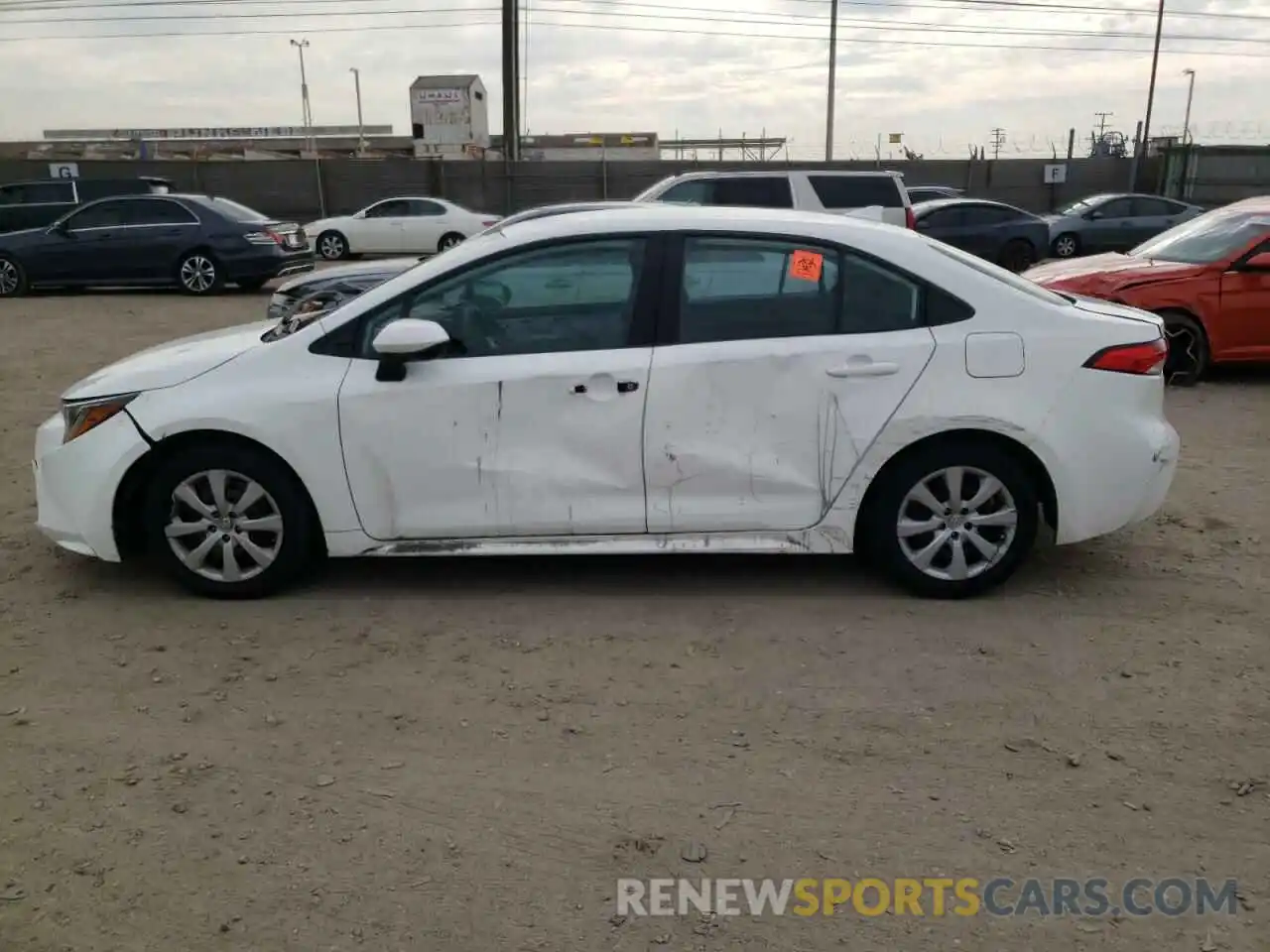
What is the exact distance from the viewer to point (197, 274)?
15727 mm

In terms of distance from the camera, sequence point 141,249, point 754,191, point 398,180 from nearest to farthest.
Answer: point 754,191 < point 141,249 < point 398,180

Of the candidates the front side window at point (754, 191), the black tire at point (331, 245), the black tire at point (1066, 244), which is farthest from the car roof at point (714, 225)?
the black tire at point (331, 245)

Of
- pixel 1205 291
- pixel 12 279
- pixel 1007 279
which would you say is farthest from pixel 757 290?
A: pixel 12 279

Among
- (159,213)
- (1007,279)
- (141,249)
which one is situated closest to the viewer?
(1007,279)

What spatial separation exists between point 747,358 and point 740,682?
4.18 ft

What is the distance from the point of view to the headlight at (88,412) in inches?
171

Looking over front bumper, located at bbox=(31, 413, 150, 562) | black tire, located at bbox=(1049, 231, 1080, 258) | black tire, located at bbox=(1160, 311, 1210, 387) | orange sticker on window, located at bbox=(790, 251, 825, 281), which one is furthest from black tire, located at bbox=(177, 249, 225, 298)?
black tire, located at bbox=(1049, 231, 1080, 258)

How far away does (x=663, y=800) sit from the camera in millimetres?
3059

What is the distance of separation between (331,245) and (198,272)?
664cm

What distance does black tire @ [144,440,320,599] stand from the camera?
14.0 ft

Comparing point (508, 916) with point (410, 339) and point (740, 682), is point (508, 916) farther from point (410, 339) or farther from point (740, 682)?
point (410, 339)

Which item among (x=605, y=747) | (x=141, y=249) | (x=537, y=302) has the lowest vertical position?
(x=605, y=747)

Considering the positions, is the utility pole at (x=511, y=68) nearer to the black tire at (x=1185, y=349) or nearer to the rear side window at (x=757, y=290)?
the black tire at (x=1185, y=349)

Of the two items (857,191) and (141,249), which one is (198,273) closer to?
(141,249)
